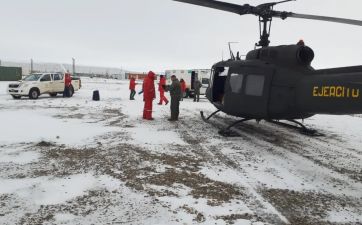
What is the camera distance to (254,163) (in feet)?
23.3

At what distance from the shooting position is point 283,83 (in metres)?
8.72

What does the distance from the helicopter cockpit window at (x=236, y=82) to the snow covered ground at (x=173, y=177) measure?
1502mm

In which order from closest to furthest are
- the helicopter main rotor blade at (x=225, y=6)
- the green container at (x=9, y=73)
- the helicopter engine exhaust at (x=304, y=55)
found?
the helicopter main rotor blade at (x=225, y=6), the helicopter engine exhaust at (x=304, y=55), the green container at (x=9, y=73)

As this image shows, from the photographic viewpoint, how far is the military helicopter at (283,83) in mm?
6891

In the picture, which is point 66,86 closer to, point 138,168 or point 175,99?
point 175,99

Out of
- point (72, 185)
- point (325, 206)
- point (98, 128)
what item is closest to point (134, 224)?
point (72, 185)

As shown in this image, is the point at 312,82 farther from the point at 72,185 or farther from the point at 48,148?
the point at 48,148

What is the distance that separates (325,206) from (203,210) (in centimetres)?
185

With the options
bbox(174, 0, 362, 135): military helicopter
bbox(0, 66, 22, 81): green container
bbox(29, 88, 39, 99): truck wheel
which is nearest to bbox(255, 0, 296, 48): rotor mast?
bbox(174, 0, 362, 135): military helicopter

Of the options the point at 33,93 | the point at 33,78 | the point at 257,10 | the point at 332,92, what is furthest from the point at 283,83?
the point at 33,78

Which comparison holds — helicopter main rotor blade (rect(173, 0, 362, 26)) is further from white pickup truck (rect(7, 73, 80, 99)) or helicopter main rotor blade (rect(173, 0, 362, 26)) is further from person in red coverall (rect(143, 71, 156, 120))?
white pickup truck (rect(7, 73, 80, 99))

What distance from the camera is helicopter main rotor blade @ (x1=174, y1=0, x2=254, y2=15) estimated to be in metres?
8.14

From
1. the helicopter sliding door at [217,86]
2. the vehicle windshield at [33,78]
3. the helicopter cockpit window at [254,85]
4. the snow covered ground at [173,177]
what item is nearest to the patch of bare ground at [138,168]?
the snow covered ground at [173,177]

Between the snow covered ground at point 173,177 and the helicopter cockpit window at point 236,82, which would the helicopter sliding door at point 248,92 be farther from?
the snow covered ground at point 173,177
